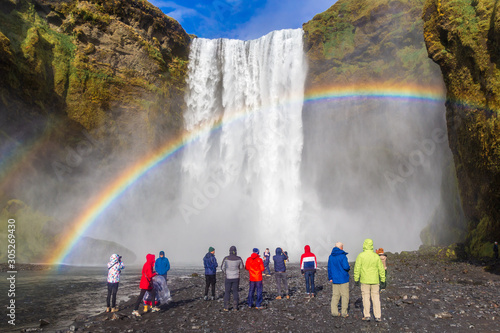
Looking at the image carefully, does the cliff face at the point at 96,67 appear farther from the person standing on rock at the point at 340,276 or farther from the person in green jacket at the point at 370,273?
the person in green jacket at the point at 370,273

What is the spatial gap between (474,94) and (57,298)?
2084cm

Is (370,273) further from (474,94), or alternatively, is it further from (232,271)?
(474,94)

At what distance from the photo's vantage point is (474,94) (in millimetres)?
15289

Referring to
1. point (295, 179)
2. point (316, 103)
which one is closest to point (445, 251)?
point (295, 179)

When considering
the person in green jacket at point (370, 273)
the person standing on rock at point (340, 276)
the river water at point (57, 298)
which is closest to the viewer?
the person in green jacket at point (370, 273)

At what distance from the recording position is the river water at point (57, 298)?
9538mm

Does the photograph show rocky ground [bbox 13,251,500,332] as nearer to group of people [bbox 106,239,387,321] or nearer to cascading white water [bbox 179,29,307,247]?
group of people [bbox 106,239,387,321]

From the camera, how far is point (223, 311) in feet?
31.9

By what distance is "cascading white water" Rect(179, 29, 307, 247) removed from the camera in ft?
140

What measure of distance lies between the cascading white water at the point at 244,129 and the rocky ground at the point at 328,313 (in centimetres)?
2904

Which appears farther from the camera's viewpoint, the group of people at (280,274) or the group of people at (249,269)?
the group of people at (249,269)

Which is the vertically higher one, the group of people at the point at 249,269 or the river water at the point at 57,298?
the group of people at the point at 249,269

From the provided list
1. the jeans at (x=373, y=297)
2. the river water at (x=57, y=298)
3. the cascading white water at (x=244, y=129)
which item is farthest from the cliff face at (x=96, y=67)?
the jeans at (x=373, y=297)

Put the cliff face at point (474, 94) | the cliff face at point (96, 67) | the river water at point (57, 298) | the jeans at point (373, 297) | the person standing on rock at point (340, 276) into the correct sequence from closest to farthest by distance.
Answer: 1. the jeans at point (373, 297)
2. the person standing on rock at point (340, 276)
3. the river water at point (57, 298)
4. the cliff face at point (474, 94)
5. the cliff face at point (96, 67)
